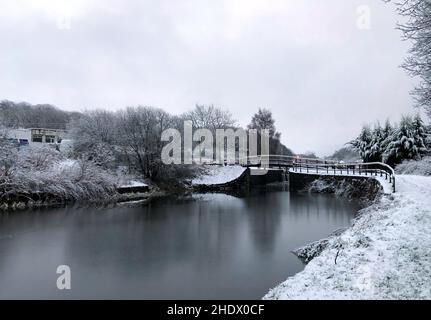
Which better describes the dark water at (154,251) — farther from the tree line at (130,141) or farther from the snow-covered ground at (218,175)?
the snow-covered ground at (218,175)

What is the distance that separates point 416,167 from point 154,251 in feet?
63.1

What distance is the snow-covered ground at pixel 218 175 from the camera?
31645 mm

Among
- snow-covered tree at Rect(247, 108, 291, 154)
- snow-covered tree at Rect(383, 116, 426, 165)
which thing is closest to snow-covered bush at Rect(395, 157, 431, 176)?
snow-covered tree at Rect(383, 116, 426, 165)

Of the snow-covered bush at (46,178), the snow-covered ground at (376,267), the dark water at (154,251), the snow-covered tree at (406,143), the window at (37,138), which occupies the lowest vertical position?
the dark water at (154,251)

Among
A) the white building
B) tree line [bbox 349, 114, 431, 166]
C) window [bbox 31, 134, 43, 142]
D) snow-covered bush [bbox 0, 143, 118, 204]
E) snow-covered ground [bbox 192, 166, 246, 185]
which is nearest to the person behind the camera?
snow-covered bush [bbox 0, 143, 118, 204]

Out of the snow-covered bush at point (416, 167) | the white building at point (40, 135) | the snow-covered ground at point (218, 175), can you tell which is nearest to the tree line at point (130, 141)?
the snow-covered ground at point (218, 175)

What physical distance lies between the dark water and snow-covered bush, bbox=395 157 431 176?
6.46 m

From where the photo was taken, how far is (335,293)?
5.05 m

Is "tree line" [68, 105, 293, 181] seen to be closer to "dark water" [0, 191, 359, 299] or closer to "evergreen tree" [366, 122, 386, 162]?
"dark water" [0, 191, 359, 299]

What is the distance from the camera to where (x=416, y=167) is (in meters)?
21.8

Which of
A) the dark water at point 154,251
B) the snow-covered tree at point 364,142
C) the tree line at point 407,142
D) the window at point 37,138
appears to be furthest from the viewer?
the window at point 37,138

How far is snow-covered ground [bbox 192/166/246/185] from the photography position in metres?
31.6

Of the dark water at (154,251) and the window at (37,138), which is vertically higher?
the window at (37,138)

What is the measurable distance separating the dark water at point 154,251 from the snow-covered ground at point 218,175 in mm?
14114
